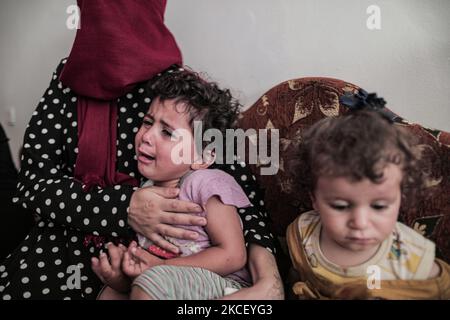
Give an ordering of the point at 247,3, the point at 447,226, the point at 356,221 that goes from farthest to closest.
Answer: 1. the point at 247,3
2. the point at 447,226
3. the point at 356,221

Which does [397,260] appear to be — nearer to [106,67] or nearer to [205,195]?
[205,195]

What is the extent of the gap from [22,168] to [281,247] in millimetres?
852

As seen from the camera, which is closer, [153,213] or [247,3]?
[153,213]

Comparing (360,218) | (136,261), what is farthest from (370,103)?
(136,261)

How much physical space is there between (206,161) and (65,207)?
1.41 ft

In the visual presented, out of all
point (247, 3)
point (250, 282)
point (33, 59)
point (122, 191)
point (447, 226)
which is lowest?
point (250, 282)

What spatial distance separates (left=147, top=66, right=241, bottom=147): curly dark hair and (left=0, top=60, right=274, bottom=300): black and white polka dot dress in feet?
0.32

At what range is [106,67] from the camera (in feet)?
4.27

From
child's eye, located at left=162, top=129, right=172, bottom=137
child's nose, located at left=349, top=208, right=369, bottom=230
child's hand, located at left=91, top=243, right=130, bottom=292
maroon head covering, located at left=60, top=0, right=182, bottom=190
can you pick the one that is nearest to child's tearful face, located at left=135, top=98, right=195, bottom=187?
child's eye, located at left=162, top=129, right=172, bottom=137

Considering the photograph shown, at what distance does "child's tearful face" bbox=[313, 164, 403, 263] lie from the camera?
924 mm

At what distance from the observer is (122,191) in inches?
48.2

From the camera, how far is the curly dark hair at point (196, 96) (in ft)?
4.14
